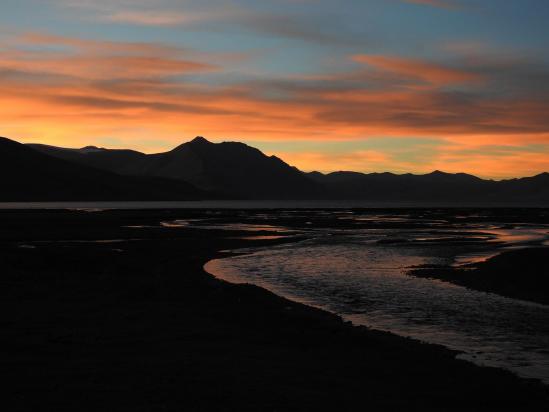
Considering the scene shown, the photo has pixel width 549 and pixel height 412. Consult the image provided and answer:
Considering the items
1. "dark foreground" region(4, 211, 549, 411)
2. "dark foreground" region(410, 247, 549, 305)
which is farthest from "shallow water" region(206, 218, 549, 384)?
"dark foreground" region(4, 211, 549, 411)

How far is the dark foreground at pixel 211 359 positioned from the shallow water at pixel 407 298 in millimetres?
1558

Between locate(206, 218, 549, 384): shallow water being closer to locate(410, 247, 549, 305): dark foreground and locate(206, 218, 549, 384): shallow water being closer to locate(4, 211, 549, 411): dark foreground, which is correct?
locate(410, 247, 549, 305): dark foreground

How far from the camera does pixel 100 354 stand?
16.6 meters

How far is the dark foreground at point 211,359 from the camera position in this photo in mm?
13055

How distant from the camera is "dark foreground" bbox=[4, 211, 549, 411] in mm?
13055

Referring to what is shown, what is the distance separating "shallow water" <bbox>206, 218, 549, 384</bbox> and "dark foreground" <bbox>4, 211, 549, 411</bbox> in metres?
1.56

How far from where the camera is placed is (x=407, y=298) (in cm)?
2798

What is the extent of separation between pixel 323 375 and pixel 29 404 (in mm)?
6455

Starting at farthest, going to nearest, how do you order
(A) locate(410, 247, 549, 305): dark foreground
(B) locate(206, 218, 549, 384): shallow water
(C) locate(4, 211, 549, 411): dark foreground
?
(A) locate(410, 247, 549, 305): dark foreground → (B) locate(206, 218, 549, 384): shallow water → (C) locate(4, 211, 549, 411): dark foreground

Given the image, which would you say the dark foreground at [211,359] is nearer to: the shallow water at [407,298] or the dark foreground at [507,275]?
the shallow water at [407,298]

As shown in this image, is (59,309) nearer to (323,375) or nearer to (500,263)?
(323,375)

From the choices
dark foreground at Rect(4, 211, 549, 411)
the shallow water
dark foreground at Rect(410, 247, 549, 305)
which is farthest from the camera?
dark foreground at Rect(410, 247, 549, 305)

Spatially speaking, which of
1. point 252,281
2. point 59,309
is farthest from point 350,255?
point 59,309

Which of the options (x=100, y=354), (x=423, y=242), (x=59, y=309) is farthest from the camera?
(x=423, y=242)
